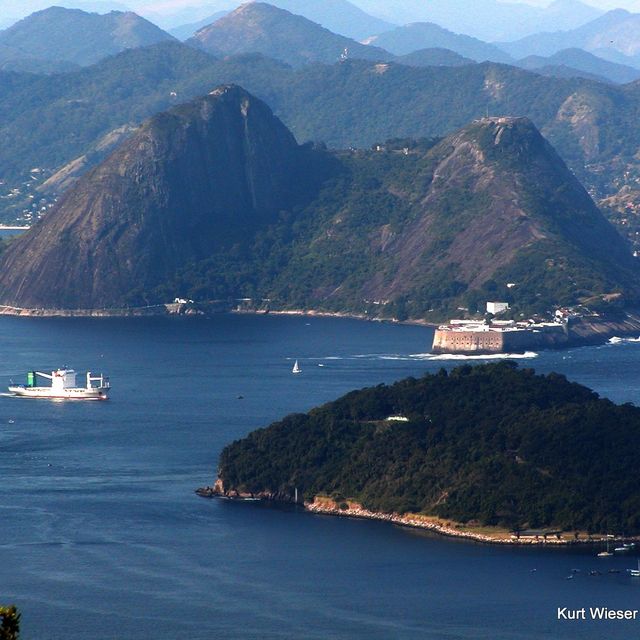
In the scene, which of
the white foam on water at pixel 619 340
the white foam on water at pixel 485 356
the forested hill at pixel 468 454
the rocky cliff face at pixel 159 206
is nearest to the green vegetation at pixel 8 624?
the forested hill at pixel 468 454

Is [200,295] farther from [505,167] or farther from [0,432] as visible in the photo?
[0,432]

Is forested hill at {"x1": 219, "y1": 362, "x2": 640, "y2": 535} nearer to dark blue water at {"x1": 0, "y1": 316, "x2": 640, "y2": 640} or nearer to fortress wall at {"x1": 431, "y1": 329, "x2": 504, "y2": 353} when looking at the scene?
dark blue water at {"x1": 0, "y1": 316, "x2": 640, "y2": 640}

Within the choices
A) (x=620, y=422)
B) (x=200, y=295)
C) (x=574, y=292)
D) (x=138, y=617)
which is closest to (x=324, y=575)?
(x=138, y=617)

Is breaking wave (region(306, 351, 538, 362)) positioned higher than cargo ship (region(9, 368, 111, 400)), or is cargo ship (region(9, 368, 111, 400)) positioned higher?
breaking wave (region(306, 351, 538, 362))

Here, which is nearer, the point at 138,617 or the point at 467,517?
the point at 138,617

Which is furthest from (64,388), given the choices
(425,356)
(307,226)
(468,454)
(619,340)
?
(307,226)

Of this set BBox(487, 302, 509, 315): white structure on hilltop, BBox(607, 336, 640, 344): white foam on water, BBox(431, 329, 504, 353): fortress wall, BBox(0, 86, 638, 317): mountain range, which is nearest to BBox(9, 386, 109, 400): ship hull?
BBox(431, 329, 504, 353): fortress wall
